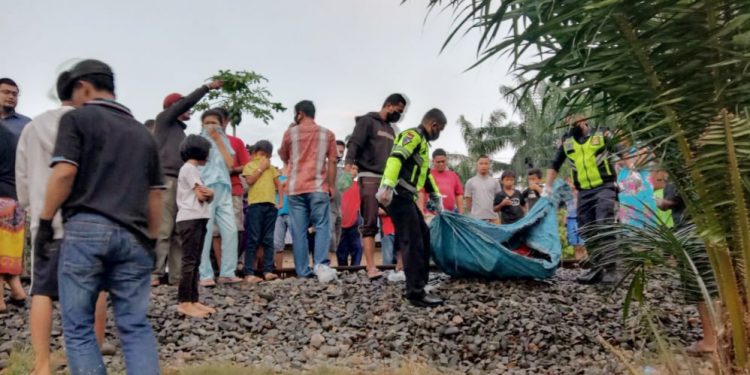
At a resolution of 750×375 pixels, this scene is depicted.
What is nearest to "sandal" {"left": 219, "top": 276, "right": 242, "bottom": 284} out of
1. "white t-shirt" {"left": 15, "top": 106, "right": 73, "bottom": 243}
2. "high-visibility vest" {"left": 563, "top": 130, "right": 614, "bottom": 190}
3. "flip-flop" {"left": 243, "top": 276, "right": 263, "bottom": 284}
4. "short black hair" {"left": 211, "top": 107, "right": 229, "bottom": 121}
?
"flip-flop" {"left": 243, "top": 276, "right": 263, "bottom": 284}

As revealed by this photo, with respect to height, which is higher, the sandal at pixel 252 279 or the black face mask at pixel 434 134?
the black face mask at pixel 434 134

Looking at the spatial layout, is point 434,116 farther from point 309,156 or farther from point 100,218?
point 100,218

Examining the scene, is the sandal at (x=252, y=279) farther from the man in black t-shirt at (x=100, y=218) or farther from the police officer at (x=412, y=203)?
the man in black t-shirt at (x=100, y=218)

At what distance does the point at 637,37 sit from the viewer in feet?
12.0

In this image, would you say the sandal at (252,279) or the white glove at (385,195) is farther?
the sandal at (252,279)

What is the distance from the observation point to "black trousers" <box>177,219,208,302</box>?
20.0 ft

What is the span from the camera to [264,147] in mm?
8102

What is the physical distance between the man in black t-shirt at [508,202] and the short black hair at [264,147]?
366cm

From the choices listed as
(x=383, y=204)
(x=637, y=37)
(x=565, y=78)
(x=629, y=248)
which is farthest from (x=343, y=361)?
(x=637, y=37)

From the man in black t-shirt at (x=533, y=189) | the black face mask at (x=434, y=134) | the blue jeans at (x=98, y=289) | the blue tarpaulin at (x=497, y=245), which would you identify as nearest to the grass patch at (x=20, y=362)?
the blue jeans at (x=98, y=289)

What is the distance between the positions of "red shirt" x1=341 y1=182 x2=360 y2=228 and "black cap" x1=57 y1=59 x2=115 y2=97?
20.9 feet

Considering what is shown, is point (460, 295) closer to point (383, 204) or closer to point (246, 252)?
point (383, 204)

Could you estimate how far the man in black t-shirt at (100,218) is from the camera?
3346 mm

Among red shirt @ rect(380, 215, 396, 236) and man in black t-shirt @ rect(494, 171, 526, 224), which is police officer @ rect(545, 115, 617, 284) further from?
red shirt @ rect(380, 215, 396, 236)
